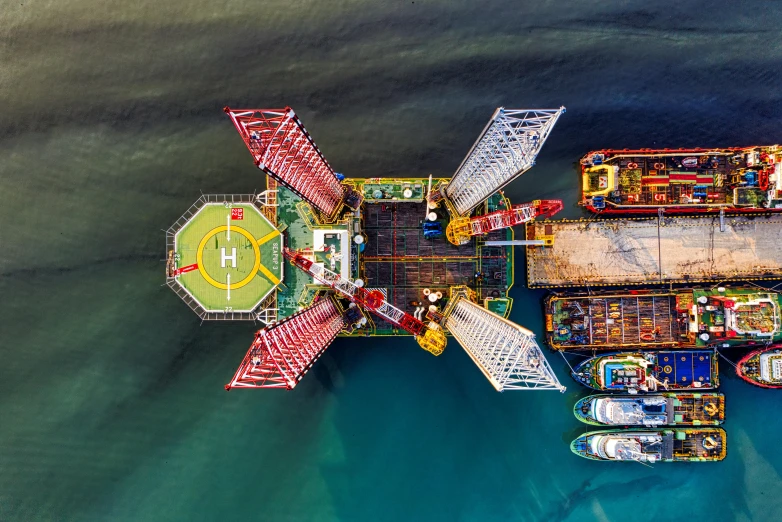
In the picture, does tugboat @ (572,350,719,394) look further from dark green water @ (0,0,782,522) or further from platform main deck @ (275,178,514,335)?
platform main deck @ (275,178,514,335)

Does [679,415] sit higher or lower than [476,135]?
lower

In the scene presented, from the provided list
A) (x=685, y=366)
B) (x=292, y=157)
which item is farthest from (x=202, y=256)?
(x=685, y=366)

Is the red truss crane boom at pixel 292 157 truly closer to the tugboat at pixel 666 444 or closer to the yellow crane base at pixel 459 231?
the yellow crane base at pixel 459 231

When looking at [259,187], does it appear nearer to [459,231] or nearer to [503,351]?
[459,231]

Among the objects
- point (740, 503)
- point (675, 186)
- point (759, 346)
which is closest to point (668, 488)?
point (740, 503)

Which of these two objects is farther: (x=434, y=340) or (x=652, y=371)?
(x=652, y=371)

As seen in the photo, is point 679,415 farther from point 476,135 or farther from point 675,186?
point 476,135
